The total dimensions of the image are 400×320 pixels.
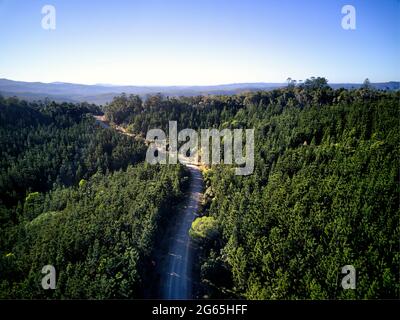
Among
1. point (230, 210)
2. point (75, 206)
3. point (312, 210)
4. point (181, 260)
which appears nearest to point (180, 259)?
point (181, 260)

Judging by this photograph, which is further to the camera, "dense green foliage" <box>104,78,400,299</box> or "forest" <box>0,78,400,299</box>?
"forest" <box>0,78,400,299</box>

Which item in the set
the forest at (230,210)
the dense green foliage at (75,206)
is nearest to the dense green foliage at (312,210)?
the forest at (230,210)

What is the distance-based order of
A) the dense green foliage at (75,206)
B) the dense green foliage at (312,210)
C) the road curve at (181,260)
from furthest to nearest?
the road curve at (181,260) → the dense green foliage at (75,206) → the dense green foliage at (312,210)

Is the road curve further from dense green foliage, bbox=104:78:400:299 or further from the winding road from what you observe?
dense green foliage, bbox=104:78:400:299

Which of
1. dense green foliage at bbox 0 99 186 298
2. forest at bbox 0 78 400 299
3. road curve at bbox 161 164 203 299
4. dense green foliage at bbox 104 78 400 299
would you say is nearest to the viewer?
dense green foliage at bbox 104 78 400 299

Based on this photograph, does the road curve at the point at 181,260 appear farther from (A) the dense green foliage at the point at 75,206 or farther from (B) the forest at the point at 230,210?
(A) the dense green foliage at the point at 75,206

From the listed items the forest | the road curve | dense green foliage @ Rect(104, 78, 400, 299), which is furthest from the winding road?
dense green foliage @ Rect(104, 78, 400, 299)
